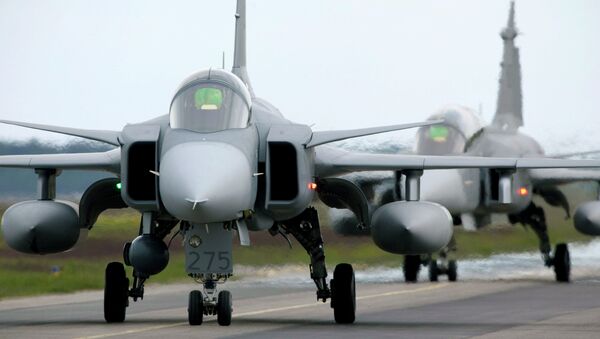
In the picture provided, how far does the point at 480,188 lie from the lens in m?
26.7

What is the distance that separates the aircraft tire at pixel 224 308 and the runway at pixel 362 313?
104 mm

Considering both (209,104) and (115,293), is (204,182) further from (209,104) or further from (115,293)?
(115,293)

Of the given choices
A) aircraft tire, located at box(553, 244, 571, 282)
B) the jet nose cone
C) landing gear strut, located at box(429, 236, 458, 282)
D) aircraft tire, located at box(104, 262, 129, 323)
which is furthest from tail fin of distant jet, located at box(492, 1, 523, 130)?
the jet nose cone

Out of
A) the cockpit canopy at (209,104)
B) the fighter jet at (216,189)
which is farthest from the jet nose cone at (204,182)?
the cockpit canopy at (209,104)

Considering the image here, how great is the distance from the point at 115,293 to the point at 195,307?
1312 mm

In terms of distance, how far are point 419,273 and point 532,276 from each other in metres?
2.33

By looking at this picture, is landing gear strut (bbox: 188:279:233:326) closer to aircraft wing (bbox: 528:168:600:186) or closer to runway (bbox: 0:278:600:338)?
runway (bbox: 0:278:600:338)

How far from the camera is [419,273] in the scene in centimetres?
2662

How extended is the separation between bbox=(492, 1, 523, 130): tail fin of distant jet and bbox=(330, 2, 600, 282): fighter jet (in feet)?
9.03

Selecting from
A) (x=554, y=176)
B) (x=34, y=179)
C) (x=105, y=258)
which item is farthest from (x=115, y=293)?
(x=554, y=176)

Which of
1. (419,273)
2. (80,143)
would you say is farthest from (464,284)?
(80,143)

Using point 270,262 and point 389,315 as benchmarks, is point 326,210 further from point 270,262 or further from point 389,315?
point 389,315

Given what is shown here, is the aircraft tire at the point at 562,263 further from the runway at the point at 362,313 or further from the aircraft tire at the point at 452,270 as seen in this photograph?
the aircraft tire at the point at 452,270

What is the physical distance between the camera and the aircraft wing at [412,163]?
1642cm
